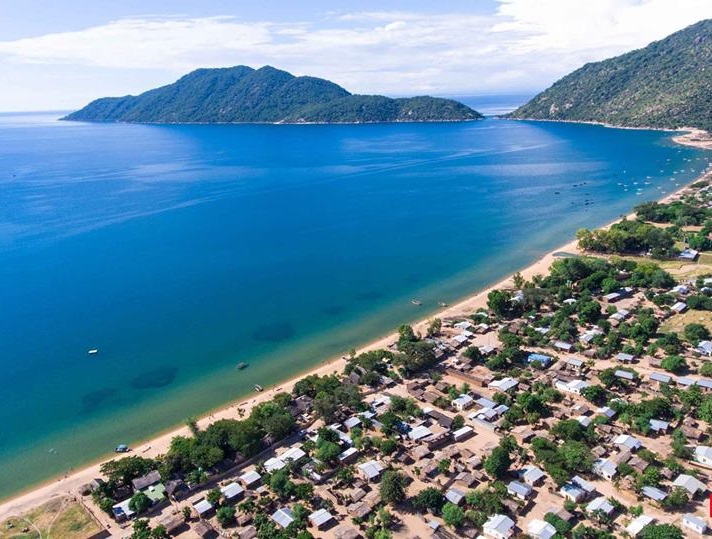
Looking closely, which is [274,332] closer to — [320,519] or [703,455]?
[320,519]

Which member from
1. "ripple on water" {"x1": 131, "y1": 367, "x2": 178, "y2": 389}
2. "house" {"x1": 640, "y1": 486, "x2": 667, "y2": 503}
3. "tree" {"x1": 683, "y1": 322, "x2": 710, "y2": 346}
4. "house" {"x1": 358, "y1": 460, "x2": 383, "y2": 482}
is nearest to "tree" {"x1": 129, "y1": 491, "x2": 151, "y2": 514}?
"house" {"x1": 358, "y1": 460, "x2": 383, "y2": 482}

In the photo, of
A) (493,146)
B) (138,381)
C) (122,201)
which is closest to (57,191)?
(122,201)

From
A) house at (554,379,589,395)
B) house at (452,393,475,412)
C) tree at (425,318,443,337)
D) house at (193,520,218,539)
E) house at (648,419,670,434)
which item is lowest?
house at (193,520,218,539)

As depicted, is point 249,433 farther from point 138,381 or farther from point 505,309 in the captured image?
point 505,309

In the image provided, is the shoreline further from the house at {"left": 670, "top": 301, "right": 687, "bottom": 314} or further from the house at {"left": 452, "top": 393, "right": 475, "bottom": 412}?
the house at {"left": 670, "top": 301, "right": 687, "bottom": 314}

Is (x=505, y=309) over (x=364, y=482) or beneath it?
over

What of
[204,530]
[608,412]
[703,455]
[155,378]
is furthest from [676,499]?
[155,378]

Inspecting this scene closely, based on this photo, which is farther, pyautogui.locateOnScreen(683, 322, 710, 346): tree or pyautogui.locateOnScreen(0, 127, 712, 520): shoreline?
pyautogui.locateOnScreen(683, 322, 710, 346): tree
